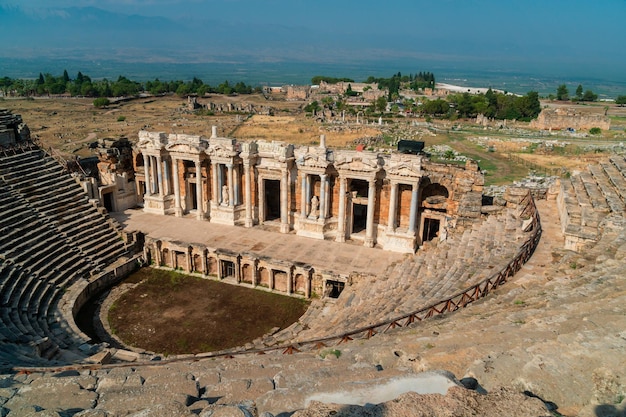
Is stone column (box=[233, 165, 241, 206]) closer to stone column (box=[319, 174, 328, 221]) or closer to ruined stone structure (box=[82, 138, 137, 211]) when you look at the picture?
stone column (box=[319, 174, 328, 221])

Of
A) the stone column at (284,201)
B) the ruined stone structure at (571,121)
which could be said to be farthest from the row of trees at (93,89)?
the stone column at (284,201)

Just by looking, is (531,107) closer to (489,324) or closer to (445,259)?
(445,259)

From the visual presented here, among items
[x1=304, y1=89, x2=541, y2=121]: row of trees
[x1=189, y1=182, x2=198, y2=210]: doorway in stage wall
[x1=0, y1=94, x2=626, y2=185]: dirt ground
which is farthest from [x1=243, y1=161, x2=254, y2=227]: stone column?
[x1=304, y1=89, x2=541, y2=121]: row of trees

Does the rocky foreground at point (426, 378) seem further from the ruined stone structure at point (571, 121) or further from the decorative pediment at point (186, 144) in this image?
the ruined stone structure at point (571, 121)

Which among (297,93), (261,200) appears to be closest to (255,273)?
(261,200)

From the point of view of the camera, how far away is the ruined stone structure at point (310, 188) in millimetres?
25688

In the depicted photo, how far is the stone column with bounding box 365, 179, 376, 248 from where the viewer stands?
26125 mm

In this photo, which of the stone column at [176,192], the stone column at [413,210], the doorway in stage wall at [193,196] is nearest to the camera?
the stone column at [413,210]

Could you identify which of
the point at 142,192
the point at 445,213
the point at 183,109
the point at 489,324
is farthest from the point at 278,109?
the point at 489,324

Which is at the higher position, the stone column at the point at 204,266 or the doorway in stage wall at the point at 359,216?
the doorway in stage wall at the point at 359,216

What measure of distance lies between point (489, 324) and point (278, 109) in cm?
10919

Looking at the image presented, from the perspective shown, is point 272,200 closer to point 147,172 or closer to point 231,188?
point 231,188

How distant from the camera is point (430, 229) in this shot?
27.5 metres

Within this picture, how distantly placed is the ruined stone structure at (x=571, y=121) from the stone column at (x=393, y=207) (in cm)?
7207
